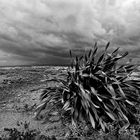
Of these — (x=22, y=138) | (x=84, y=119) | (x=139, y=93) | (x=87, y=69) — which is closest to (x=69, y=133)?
(x=84, y=119)

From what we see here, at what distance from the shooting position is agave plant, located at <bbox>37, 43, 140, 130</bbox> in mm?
3660

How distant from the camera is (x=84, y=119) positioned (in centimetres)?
382

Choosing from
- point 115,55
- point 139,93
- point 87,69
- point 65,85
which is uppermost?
point 115,55

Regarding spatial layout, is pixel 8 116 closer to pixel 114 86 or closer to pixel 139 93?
pixel 114 86

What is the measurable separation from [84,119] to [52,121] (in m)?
0.82

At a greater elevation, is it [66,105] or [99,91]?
[99,91]

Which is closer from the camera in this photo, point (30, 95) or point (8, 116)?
point (8, 116)

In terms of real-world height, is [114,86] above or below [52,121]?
above

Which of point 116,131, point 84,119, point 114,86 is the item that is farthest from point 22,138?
point 114,86

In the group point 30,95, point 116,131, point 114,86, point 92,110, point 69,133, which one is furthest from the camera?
point 30,95

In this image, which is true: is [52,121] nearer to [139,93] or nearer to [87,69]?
[87,69]

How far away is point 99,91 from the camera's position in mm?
3988

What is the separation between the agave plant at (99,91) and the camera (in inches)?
144

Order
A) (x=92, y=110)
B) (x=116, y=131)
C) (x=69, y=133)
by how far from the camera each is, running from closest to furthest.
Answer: (x=116, y=131) < (x=69, y=133) < (x=92, y=110)
